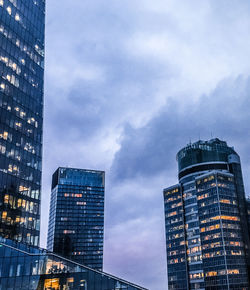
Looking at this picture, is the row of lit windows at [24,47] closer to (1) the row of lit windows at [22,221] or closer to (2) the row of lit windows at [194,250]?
(1) the row of lit windows at [22,221]

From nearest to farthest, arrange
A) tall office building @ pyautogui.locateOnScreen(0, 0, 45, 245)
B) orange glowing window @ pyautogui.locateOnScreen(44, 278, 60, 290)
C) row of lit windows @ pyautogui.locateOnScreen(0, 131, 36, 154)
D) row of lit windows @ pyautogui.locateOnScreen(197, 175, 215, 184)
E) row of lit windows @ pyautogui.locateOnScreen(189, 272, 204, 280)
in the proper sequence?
orange glowing window @ pyautogui.locateOnScreen(44, 278, 60, 290), tall office building @ pyautogui.locateOnScreen(0, 0, 45, 245), row of lit windows @ pyautogui.locateOnScreen(0, 131, 36, 154), row of lit windows @ pyautogui.locateOnScreen(189, 272, 204, 280), row of lit windows @ pyautogui.locateOnScreen(197, 175, 215, 184)

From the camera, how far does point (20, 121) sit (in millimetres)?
104375

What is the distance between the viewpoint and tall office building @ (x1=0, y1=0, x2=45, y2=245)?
9375 centimetres

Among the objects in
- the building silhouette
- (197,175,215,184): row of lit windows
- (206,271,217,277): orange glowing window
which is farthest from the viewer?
(197,175,215,184): row of lit windows

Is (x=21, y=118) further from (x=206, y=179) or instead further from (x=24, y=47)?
(x=206, y=179)

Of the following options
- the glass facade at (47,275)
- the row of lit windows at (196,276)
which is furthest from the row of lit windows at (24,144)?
the row of lit windows at (196,276)

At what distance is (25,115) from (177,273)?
141661 millimetres

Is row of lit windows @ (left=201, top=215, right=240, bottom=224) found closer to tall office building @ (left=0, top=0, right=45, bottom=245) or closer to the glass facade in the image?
tall office building @ (left=0, top=0, right=45, bottom=245)

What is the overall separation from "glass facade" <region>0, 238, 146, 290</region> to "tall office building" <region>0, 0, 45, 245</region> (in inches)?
1421

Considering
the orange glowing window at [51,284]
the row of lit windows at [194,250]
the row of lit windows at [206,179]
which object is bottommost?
the orange glowing window at [51,284]

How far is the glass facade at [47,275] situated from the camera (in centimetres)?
5294

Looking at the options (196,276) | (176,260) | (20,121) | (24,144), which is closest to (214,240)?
(196,276)

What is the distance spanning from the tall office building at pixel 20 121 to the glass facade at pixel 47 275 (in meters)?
36.1

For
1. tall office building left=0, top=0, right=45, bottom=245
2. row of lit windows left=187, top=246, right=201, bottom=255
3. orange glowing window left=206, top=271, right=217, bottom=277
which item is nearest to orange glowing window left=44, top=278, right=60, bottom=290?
tall office building left=0, top=0, right=45, bottom=245
